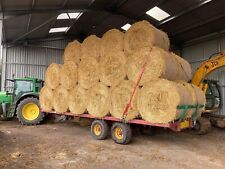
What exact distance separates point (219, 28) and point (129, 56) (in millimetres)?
7512

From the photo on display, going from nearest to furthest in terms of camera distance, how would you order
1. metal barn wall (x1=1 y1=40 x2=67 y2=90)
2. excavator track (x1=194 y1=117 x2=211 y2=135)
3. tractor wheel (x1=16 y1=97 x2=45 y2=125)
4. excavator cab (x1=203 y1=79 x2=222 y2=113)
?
excavator track (x1=194 y1=117 x2=211 y2=135) → tractor wheel (x1=16 y1=97 x2=45 y2=125) → excavator cab (x1=203 y1=79 x2=222 y2=113) → metal barn wall (x1=1 y1=40 x2=67 y2=90)

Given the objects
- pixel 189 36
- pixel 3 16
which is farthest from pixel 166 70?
pixel 189 36

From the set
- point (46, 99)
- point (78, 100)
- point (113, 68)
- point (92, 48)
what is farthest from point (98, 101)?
point (46, 99)

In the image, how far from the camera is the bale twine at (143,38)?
284 inches

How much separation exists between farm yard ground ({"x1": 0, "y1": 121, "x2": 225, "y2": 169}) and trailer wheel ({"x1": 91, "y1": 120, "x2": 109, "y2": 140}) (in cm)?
20

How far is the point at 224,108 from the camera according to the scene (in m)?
13.3

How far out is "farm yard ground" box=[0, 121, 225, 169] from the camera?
5.54 m

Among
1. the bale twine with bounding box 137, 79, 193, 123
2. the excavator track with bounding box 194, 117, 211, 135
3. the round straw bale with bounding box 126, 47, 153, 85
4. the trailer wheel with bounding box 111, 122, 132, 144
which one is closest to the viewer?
the bale twine with bounding box 137, 79, 193, 123

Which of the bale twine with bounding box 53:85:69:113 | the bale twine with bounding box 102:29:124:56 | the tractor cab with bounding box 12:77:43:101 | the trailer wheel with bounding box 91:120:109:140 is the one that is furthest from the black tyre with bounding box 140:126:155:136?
the tractor cab with bounding box 12:77:43:101

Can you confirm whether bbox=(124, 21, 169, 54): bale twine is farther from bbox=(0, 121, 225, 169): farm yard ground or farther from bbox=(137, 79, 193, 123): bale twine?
bbox=(0, 121, 225, 169): farm yard ground

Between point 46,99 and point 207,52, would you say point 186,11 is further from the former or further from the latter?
point 46,99

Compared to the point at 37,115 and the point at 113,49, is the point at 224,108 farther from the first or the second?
the point at 37,115

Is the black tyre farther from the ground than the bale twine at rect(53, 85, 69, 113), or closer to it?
closer to it

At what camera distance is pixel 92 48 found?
8.80 m
